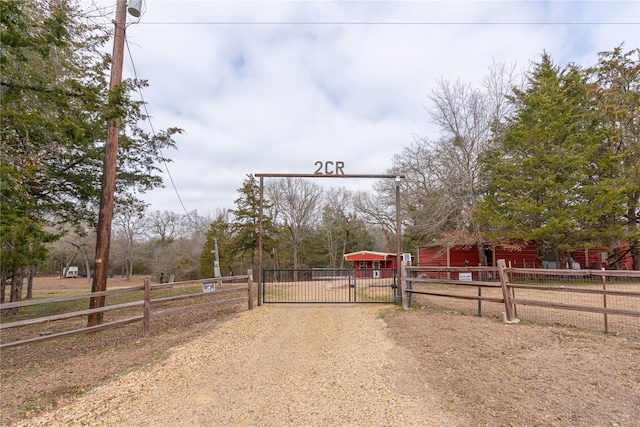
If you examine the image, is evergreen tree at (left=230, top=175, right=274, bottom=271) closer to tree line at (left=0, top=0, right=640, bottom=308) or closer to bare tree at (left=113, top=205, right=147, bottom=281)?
tree line at (left=0, top=0, right=640, bottom=308)

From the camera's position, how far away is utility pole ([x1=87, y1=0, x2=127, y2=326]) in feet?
23.7

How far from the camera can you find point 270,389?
394 centimetres

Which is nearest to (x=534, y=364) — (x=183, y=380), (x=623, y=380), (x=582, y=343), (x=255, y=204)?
(x=623, y=380)

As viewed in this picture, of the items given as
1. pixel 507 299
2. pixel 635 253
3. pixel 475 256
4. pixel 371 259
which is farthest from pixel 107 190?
pixel 635 253

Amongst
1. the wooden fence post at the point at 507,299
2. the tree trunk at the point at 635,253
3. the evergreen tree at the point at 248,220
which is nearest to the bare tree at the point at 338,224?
the evergreen tree at the point at 248,220

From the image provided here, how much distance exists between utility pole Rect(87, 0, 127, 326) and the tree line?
530mm

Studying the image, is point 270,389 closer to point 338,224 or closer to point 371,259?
point 371,259

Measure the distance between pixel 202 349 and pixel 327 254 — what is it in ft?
114

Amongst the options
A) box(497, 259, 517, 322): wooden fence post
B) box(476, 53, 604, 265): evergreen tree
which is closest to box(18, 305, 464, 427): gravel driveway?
box(497, 259, 517, 322): wooden fence post

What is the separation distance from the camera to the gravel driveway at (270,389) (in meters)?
3.26

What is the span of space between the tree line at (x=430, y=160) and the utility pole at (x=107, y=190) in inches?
20.9

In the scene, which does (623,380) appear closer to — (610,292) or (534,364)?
(534,364)

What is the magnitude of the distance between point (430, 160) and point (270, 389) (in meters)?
19.5

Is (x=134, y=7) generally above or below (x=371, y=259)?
above
